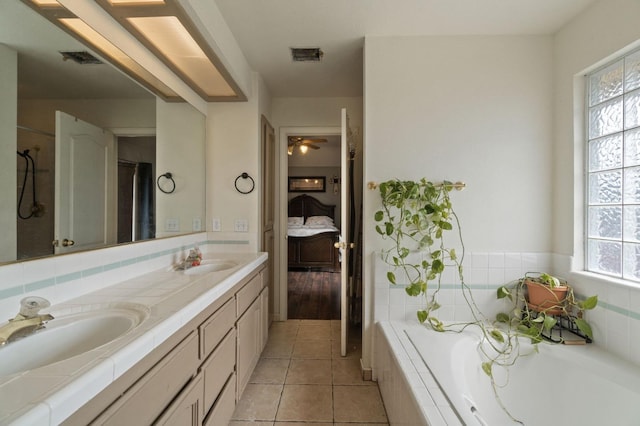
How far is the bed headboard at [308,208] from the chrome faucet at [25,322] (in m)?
5.58

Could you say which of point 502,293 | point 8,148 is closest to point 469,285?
point 502,293

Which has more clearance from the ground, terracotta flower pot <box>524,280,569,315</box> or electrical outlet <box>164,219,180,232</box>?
electrical outlet <box>164,219,180,232</box>

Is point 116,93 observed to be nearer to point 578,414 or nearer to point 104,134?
point 104,134

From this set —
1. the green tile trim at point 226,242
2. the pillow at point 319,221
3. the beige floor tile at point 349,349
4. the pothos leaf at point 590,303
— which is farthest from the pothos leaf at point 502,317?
the pillow at point 319,221

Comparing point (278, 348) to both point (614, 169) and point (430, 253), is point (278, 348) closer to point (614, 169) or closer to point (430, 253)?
point (430, 253)

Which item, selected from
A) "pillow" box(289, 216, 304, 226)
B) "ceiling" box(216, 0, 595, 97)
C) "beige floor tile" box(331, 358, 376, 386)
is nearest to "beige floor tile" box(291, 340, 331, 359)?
"beige floor tile" box(331, 358, 376, 386)

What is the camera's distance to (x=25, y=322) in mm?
746

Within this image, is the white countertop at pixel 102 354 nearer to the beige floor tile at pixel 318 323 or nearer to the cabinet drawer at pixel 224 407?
the cabinet drawer at pixel 224 407

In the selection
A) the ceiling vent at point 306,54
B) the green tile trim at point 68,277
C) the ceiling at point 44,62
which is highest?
the ceiling vent at point 306,54

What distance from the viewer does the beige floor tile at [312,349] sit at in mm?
2181

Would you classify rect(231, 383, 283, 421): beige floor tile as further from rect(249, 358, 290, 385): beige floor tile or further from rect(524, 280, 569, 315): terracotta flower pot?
rect(524, 280, 569, 315): terracotta flower pot

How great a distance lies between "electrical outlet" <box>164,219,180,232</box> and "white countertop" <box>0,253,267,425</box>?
53 centimetres

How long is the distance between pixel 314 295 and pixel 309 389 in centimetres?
189

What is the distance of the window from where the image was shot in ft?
4.62
